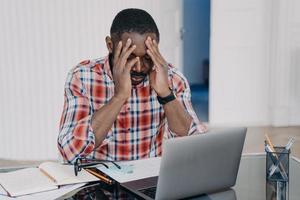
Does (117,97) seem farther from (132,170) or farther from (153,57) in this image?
(132,170)

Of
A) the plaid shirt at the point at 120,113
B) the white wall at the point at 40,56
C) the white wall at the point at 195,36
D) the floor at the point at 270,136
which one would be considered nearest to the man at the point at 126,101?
the plaid shirt at the point at 120,113

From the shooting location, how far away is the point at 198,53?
24.7ft

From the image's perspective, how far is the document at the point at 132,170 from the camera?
1331mm

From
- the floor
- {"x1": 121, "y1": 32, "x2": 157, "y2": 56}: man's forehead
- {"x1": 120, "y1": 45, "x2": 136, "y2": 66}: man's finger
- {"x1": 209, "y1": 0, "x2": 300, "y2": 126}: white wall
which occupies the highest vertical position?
{"x1": 121, "y1": 32, "x2": 157, "y2": 56}: man's forehead

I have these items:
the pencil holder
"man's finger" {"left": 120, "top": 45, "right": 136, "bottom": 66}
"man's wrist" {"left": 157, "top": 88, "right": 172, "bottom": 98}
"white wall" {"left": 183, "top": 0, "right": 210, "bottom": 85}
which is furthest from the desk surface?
"white wall" {"left": 183, "top": 0, "right": 210, "bottom": 85}

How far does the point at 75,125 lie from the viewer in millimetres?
1547

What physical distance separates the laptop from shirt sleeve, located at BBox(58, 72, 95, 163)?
0.94ft

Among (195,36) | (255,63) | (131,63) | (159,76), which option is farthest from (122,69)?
(195,36)

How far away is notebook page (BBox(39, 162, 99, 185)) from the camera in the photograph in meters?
1.28

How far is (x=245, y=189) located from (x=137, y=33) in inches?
23.9

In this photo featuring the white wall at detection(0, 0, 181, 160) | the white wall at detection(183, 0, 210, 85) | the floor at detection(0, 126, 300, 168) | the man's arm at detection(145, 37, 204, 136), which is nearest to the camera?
the man's arm at detection(145, 37, 204, 136)

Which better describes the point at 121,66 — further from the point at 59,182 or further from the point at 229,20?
the point at 229,20

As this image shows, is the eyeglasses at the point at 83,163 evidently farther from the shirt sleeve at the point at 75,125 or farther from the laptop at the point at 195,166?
the laptop at the point at 195,166

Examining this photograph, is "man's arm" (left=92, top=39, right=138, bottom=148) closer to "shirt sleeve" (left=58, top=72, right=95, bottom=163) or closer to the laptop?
"shirt sleeve" (left=58, top=72, right=95, bottom=163)
